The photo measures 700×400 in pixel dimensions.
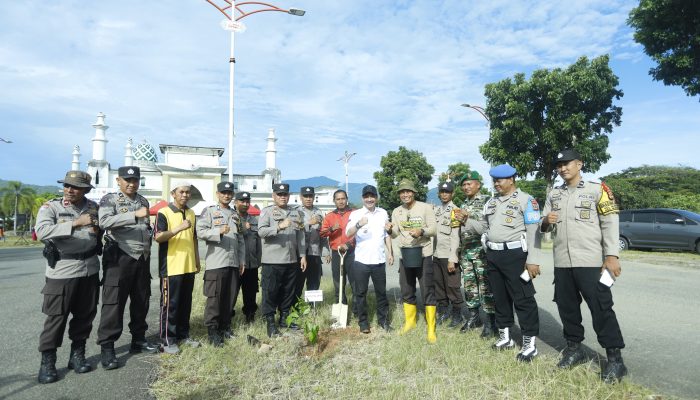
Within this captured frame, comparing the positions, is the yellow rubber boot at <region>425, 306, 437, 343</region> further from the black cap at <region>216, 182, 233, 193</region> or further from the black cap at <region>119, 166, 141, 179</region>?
the black cap at <region>119, 166, 141, 179</region>

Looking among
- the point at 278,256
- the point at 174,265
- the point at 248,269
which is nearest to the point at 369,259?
the point at 278,256

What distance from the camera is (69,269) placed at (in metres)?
3.82

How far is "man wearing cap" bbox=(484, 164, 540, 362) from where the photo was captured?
3959 mm

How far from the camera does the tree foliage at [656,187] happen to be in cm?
2872

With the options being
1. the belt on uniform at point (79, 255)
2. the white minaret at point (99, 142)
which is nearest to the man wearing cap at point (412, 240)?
the belt on uniform at point (79, 255)

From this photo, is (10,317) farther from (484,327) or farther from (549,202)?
(549,202)

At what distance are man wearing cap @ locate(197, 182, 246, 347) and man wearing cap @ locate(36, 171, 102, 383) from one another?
113cm

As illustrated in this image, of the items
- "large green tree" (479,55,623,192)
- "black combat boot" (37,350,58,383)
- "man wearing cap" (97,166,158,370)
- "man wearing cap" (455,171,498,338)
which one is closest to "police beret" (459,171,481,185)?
"man wearing cap" (455,171,498,338)

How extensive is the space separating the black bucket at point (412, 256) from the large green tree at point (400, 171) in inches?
1442

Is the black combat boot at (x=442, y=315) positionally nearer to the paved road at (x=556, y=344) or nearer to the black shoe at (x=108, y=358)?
the paved road at (x=556, y=344)

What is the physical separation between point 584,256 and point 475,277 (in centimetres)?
157

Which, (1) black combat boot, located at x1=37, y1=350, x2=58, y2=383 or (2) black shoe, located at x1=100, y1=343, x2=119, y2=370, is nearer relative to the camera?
(1) black combat boot, located at x1=37, y1=350, x2=58, y2=383

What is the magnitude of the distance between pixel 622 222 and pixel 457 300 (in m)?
13.1

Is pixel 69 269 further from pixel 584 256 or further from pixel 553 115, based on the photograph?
pixel 553 115
